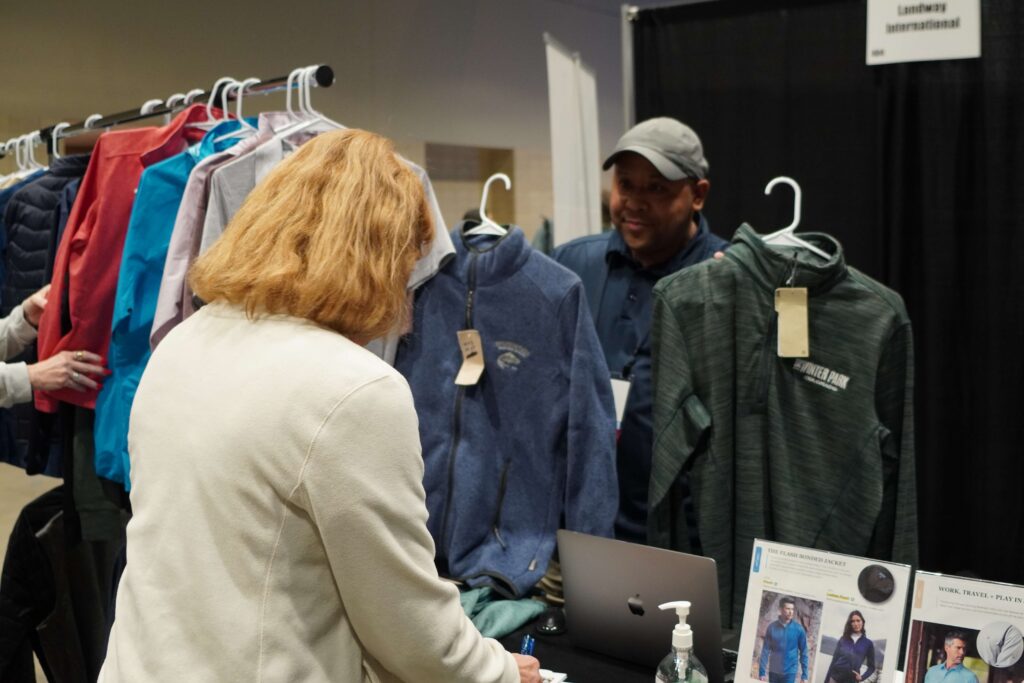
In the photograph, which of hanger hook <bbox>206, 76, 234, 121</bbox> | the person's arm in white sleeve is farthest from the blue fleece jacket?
the person's arm in white sleeve

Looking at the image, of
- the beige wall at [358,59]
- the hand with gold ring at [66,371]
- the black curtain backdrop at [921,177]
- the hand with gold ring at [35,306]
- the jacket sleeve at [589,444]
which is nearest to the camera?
the jacket sleeve at [589,444]

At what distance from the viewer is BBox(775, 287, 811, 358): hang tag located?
1963 mm

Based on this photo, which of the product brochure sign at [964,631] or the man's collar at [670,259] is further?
the man's collar at [670,259]

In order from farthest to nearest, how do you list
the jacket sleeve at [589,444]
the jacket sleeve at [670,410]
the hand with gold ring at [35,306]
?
the hand with gold ring at [35,306]
the jacket sleeve at [670,410]
the jacket sleeve at [589,444]

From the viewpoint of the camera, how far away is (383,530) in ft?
3.43

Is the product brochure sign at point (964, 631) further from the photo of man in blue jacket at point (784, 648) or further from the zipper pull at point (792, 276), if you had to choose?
the zipper pull at point (792, 276)

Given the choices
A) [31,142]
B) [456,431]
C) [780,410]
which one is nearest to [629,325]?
[780,410]

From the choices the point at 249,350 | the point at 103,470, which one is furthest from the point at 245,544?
the point at 103,470

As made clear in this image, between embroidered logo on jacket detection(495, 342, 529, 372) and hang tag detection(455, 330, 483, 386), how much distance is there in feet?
0.15

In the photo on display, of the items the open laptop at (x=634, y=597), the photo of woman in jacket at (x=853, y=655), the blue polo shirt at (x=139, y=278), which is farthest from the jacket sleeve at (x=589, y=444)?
the blue polo shirt at (x=139, y=278)

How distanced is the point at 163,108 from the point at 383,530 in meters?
1.91

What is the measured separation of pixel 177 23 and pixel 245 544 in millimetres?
2623

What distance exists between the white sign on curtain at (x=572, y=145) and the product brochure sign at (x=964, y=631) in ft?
6.87

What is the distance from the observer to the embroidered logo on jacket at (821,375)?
6.46 ft
